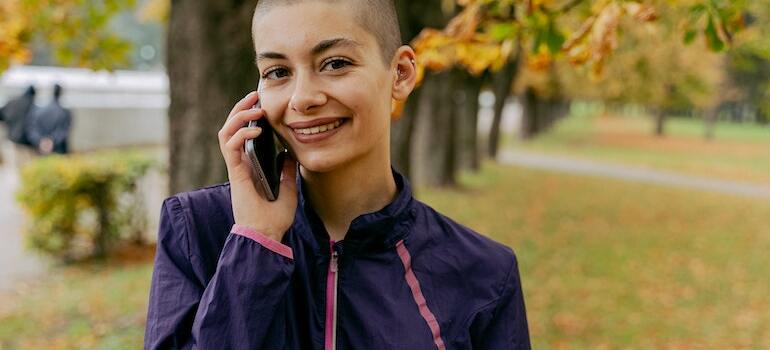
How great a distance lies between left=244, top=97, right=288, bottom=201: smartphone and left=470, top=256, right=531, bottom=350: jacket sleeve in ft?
1.87

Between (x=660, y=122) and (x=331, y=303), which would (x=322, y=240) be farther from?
(x=660, y=122)

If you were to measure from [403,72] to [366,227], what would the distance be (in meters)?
0.42

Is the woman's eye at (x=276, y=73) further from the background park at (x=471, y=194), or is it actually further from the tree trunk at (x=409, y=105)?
the tree trunk at (x=409, y=105)

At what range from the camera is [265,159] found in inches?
61.1

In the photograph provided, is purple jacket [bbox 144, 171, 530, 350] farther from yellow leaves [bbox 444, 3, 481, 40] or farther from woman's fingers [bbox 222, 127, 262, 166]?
yellow leaves [bbox 444, 3, 481, 40]

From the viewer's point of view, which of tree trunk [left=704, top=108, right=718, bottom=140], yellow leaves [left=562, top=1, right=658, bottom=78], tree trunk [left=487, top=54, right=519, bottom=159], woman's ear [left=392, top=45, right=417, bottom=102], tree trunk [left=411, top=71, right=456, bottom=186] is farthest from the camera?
tree trunk [left=704, top=108, right=718, bottom=140]

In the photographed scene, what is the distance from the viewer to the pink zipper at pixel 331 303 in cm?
159

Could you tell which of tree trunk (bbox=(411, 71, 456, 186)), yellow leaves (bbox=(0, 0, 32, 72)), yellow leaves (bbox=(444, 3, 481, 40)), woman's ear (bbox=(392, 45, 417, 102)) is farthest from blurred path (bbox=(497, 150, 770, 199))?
woman's ear (bbox=(392, 45, 417, 102))

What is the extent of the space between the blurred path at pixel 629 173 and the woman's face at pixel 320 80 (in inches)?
789

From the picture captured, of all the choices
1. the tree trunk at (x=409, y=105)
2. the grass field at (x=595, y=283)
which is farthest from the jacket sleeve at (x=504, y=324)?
the tree trunk at (x=409, y=105)

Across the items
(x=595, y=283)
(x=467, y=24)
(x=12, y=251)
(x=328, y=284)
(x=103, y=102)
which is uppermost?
(x=103, y=102)

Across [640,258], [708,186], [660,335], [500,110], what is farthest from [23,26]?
[708,186]

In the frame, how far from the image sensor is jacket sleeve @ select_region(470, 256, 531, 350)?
1.71 meters

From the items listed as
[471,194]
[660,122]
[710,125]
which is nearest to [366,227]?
[471,194]
